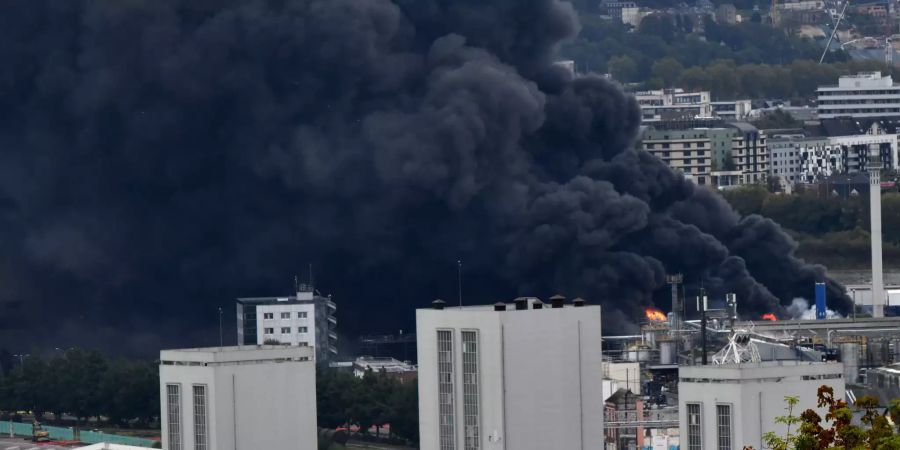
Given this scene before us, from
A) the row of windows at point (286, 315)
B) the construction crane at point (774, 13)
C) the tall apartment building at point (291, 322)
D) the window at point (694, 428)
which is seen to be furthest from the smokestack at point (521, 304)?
the construction crane at point (774, 13)

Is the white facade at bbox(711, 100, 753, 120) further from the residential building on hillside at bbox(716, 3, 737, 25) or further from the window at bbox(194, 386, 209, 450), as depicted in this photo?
the window at bbox(194, 386, 209, 450)

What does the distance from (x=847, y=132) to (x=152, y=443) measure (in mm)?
74102

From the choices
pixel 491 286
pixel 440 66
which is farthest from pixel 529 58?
pixel 491 286

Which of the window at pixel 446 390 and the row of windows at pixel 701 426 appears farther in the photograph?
the window at pixel 446 390

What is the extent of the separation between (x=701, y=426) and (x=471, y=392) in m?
4.29

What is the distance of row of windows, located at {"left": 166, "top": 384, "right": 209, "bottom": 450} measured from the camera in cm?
4347

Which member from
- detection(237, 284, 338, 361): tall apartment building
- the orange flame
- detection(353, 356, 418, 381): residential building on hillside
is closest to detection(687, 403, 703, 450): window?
detection(353, 356, 418, 381): residential building on hillside

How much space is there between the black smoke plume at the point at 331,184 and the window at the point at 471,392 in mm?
36656

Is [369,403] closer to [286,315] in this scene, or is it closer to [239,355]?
[286,315]

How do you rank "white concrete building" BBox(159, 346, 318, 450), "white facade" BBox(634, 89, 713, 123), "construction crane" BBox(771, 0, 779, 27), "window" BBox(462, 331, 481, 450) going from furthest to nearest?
"construction crane" BBox(771, 0, 779, 27)
"white facade" BBox(634, 89, 713, 123)
"white concrete building" BBox(159, 346, 318, 450)
"window" BBox(462, 331, 481, 450)

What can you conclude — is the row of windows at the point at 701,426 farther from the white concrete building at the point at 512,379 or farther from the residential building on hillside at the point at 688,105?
the residential building on hillside at the point at 688,105

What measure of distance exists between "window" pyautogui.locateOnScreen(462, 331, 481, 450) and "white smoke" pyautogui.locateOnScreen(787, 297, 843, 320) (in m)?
36.2

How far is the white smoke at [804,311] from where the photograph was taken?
7906 cm

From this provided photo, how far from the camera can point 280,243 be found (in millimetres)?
82500
